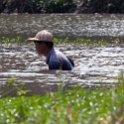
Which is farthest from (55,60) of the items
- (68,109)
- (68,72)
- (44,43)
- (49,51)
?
(68,109)

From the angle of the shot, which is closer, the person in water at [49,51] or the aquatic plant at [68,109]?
the aquatic plant at [68,109]

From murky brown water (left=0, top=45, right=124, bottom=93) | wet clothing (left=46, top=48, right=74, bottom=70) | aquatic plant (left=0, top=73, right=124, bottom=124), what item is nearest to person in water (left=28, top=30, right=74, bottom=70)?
wet clothing (left=46, top=48, right=74, bottom=70)

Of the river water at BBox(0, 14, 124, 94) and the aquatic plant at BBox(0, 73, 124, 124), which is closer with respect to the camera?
the aquatic plant at BBox(0, 73, 124, 124)

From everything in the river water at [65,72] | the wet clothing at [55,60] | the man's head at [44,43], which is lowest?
the river water at [65,72]

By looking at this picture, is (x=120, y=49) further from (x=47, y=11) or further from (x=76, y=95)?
(x=47, y=11)

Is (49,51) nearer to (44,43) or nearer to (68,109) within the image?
(44,43)

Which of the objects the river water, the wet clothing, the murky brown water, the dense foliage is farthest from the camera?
the wet clothing

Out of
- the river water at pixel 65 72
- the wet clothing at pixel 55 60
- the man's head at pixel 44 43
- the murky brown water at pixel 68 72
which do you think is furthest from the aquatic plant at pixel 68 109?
the man's head at pixel 44 43

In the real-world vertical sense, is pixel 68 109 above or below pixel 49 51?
above

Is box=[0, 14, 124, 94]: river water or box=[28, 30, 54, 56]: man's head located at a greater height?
box=[28, 30, 54, 56]: man's head

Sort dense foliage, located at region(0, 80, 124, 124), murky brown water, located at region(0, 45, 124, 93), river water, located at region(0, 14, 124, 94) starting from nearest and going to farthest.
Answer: dense foliage, located at region(0, 80, 124, 124) < river water, located at region(0, 14, 124, 94) < murky brown water, located at region(0, 45, 124, 93)

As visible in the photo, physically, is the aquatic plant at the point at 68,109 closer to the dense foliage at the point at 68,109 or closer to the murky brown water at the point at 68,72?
the dense foliage at the point at 68,109

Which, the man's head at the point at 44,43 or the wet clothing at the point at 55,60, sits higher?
the man's head at the point at 44,43

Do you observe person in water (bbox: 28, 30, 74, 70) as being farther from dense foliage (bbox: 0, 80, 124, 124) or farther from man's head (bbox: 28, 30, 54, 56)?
dense foliage (bbox: 0, 80, 124, 124)
